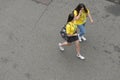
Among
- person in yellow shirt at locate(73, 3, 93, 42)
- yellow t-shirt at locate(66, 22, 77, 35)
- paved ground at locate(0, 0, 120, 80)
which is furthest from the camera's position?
paved ground at locate(0, 0, 120, 80)

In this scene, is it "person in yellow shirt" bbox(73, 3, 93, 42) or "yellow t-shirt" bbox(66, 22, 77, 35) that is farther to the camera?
"person in yellow shirt" bbox(73, 3, 93, 42)

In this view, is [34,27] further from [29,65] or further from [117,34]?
[117,34]

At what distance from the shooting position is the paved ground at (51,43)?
8.66 m

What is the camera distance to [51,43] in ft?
30.9

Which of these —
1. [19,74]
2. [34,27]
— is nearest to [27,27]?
[34,27]

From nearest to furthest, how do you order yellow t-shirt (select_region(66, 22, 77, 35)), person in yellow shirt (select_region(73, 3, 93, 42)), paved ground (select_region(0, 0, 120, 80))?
yellow t-shirt (select_region(66, 22, 77, 35)) < person in yellow shirt (select_region(73, 3, 93, 42)) < paved ground (select_region(0, 0, 120, 80))

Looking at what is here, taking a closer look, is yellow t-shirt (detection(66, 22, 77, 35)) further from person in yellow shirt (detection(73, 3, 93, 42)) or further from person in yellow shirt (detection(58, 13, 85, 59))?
person in yellow shirt (detection(73, 3, 93, 42))

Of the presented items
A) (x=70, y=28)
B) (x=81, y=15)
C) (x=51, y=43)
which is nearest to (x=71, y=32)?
(x=70, y=28)

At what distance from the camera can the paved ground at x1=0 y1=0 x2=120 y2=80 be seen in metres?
8.66

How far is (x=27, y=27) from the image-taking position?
9852 millimetres

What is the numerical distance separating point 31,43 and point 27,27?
0.68 meters

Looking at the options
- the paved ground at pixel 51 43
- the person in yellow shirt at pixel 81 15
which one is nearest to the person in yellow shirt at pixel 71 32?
the person in yellow shirt at pixel 81 15

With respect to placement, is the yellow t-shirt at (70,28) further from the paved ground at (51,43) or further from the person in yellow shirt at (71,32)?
the paved ground at (51,43)

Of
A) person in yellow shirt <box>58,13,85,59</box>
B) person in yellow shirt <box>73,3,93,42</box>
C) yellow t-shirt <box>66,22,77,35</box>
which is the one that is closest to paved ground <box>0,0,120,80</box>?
person in yellow shirt <box>58,13,85,59</box>
